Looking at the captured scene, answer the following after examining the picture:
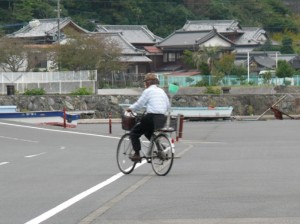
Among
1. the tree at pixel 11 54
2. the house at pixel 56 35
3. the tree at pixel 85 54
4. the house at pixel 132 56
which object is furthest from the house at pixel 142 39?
the tree at pixel 11 54

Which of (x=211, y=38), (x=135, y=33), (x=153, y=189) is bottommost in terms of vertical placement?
(x=153, y=189)

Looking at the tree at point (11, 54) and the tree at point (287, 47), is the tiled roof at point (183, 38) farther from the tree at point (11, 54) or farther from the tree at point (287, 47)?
the tree at point (11, 54)

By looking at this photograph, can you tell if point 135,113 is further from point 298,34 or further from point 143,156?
point 298,34

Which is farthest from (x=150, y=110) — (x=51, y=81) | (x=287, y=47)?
(x=287, y=47)

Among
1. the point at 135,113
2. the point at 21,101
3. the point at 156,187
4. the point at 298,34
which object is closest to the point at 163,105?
the point at 135,113

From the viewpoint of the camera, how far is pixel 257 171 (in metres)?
15.0

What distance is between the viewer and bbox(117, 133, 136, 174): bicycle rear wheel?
1462 cm

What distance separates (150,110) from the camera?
13914 mm

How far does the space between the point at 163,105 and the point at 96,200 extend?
3.49 meters

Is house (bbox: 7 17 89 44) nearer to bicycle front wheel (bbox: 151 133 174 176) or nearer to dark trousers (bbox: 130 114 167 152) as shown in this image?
dark trousers (bbox: 130 114 167 152)

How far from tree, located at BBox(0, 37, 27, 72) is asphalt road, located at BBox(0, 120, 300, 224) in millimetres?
43246

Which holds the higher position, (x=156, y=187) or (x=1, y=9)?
(x=1, y=9)

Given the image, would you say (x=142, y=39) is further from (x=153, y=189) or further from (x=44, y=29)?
(x=153, y=189)

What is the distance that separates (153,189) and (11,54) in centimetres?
5379
